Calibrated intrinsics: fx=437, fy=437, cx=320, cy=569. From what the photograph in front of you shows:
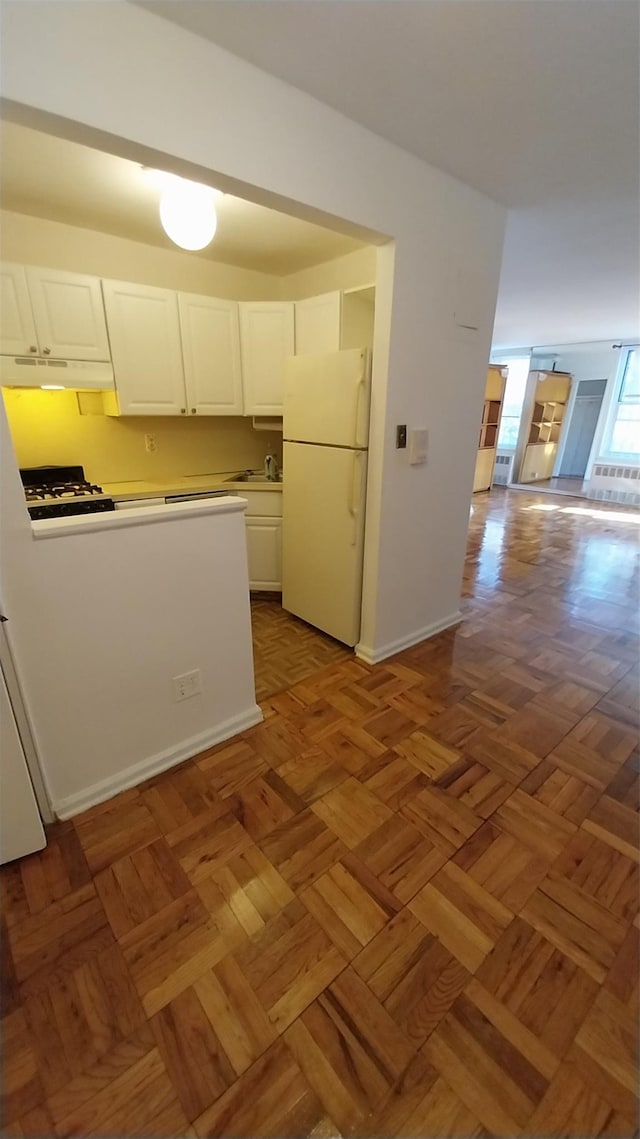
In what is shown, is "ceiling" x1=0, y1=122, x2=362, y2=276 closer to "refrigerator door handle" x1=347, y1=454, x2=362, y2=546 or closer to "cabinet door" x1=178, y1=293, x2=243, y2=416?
"cabinet door" x1=178, y1=293, x2=243, y2=416

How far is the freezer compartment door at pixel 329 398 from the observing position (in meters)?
2.24

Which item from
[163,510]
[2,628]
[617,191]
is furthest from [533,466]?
[2,628]

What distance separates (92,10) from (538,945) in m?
2.82

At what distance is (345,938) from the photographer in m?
1.25

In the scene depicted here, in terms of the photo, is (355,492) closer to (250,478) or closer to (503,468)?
(250,478)

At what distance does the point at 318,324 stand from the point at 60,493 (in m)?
1.96

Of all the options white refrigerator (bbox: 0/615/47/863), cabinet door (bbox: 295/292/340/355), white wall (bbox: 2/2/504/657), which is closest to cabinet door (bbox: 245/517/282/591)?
white wall (bbox: 2/2/504/657)

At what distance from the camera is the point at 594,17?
122 cm

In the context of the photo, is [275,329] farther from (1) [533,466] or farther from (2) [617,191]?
(1) [533,466]

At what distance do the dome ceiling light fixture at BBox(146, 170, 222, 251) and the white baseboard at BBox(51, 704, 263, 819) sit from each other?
2.12 m

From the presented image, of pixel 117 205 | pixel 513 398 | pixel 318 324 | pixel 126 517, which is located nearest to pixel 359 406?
pixel 318 324

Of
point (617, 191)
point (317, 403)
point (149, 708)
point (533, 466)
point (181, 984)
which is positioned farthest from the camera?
point (533, 466)

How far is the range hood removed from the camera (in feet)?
7.83

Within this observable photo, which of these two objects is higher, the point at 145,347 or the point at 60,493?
the point at 145,347
